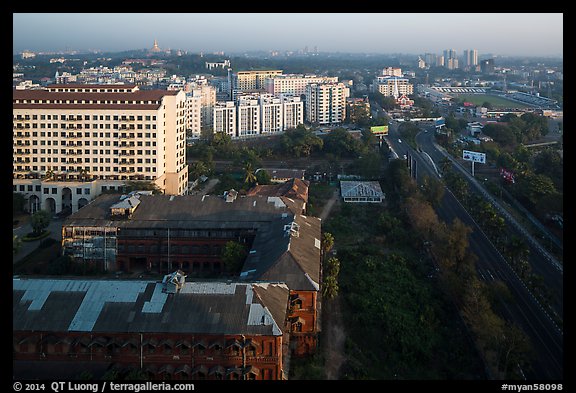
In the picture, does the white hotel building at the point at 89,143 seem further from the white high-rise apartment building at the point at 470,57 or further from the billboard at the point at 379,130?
the white high-rise apartment building at the point at 470,57

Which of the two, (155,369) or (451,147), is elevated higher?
(451,147)

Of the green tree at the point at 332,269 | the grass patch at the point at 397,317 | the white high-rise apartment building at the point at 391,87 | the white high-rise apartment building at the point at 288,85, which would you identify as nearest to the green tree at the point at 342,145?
the grass patch at the point at 397,317

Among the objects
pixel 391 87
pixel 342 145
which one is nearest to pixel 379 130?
pixel 342 145

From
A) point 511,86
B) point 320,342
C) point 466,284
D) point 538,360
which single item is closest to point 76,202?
point 320,342

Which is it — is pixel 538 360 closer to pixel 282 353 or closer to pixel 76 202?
pixel 282 353

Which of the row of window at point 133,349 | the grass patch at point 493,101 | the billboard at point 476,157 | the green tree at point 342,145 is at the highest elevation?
the grass patch at point 493,101

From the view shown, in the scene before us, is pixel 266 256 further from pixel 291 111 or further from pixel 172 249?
pixel 291 111

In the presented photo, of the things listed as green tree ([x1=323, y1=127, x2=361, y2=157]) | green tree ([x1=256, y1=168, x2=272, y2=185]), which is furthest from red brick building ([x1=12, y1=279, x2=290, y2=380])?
green tree ([x1=323, y1=127, x2=361, y2=157])
